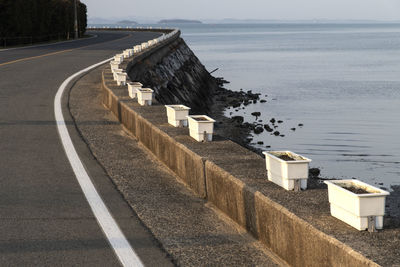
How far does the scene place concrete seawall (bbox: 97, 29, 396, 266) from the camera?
487 centimetres

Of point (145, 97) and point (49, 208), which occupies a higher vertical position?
point (145, 97)

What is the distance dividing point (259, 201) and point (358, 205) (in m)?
1.33

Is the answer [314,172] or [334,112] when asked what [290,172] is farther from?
[334,112]

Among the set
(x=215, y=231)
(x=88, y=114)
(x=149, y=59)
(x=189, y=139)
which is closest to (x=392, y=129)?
(x=149, y=59)

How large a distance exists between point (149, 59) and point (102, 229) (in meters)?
26.3

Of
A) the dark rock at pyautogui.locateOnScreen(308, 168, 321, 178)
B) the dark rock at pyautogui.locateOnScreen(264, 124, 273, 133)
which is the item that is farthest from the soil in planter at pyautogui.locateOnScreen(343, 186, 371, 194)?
the dark rock at pyautogui.locateOnScreen(264, 124, 273, 133)

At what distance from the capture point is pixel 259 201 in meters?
6.11

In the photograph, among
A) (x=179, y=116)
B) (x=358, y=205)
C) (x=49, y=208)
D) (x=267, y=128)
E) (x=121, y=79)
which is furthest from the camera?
(x=267, y=128)

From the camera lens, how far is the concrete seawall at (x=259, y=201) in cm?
487

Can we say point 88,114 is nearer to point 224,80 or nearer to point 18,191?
point 18,191

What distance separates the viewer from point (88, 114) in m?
14.4

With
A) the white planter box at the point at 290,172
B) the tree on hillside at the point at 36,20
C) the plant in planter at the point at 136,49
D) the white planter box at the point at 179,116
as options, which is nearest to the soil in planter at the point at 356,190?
the white planter box at the point at 290,172

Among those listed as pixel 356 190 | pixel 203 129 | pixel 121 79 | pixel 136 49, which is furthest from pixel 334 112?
pixel 356 190

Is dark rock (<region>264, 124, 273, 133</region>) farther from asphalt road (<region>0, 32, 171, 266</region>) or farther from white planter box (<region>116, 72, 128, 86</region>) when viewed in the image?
asphalt road (<region>0, 32, 171, 266</region>)
